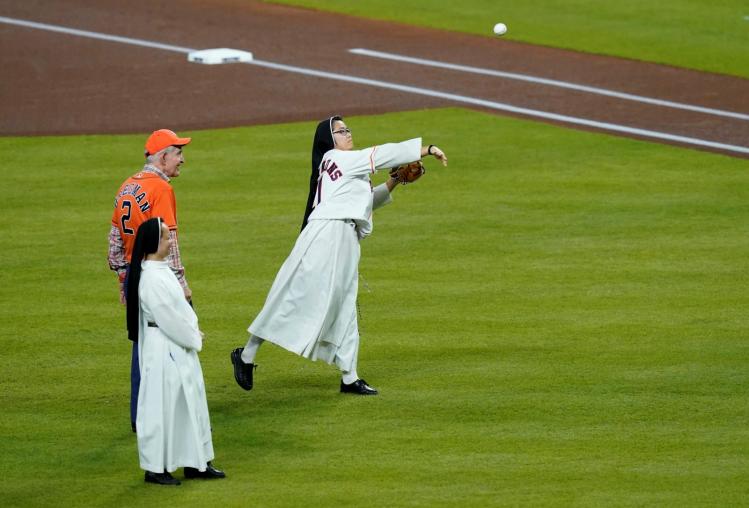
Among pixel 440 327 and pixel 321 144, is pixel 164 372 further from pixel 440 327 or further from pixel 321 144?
pixel 440 327

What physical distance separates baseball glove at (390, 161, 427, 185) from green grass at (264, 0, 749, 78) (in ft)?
46.7

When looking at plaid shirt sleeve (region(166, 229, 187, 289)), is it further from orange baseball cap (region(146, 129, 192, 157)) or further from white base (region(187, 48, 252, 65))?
white base (region(187, 48, 252, 65))

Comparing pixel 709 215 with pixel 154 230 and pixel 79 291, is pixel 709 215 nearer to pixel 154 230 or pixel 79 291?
pixel 79 291

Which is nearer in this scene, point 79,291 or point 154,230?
point 154,230

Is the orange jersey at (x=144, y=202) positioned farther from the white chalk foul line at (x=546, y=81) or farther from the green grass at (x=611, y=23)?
the green grass at (x=611, y=23)

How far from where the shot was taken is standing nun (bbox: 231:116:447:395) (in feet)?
38.4

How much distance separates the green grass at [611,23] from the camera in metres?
26.3

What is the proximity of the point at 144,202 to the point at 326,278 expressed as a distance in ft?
5.49

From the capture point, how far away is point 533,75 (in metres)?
24.8

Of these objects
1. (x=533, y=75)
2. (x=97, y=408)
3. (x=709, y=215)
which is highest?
(x=533, y=75)

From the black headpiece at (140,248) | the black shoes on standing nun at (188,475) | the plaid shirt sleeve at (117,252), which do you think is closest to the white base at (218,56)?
the plaid shirt sleeve at (117,252)

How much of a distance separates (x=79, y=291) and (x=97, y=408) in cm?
357

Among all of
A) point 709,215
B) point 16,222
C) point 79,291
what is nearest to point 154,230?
point 79,291

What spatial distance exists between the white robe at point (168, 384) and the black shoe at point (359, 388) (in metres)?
2.20
